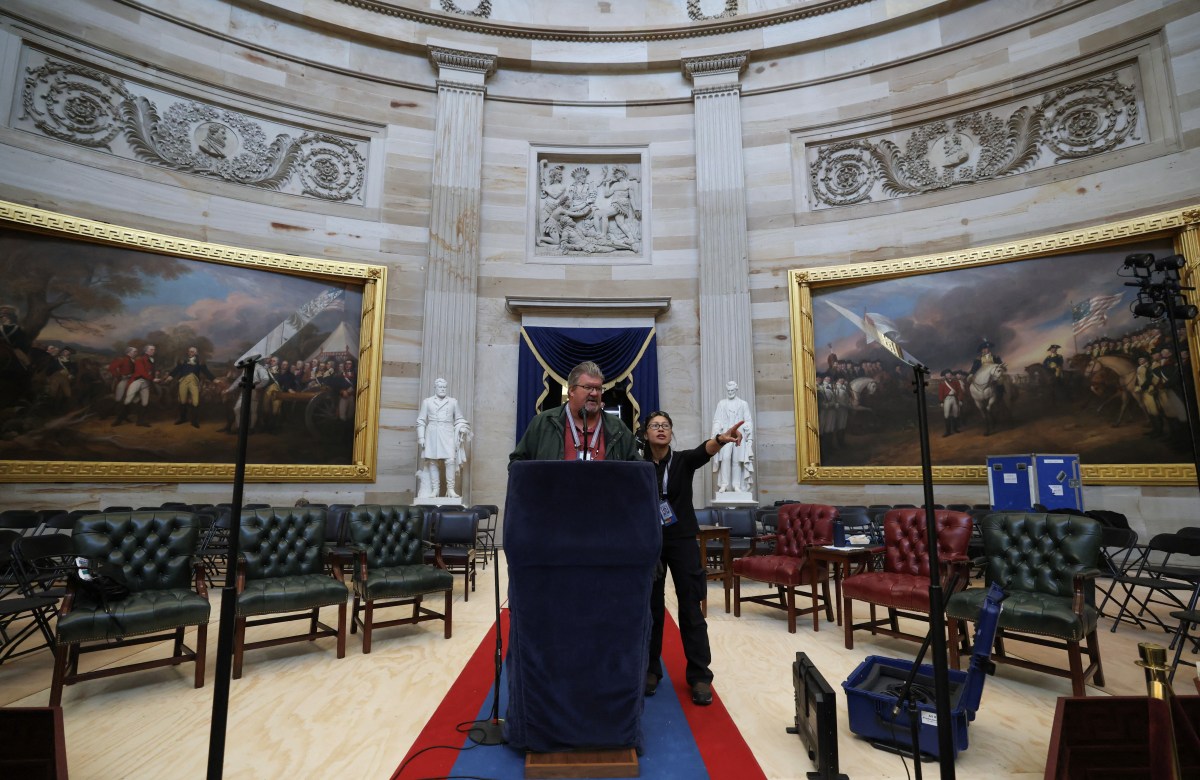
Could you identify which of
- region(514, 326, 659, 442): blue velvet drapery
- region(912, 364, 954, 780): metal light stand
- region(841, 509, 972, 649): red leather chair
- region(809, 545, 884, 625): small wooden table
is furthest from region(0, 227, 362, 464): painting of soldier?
region(912, 364, 954, 780): metal light stand

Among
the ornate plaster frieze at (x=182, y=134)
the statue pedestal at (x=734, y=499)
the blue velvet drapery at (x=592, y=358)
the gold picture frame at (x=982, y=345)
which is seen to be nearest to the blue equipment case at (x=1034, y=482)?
the gold picture frame at (x=982, y=345)

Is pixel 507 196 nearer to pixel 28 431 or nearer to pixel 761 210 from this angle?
pixel 761 210

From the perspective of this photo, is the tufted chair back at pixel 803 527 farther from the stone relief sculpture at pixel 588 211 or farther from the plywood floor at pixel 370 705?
the stone relief sculpture at pixel 588 211

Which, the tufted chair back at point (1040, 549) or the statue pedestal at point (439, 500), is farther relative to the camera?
the statue pedestal at point (439, 500)

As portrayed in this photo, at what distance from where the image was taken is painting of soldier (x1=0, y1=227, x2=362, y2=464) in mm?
8289

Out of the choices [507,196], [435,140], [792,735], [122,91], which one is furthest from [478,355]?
[792,735]

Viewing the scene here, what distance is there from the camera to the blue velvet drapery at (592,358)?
10.9m

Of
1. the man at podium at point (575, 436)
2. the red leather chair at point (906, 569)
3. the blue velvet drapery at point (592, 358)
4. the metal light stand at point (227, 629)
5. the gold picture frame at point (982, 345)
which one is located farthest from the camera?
the blue velvet drapery at point (592, 358)

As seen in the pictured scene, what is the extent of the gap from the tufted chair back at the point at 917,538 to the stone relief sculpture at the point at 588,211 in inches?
309

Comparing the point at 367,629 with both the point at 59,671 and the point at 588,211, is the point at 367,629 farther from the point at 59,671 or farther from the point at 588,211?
the point at 588,211

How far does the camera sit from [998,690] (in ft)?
12.0

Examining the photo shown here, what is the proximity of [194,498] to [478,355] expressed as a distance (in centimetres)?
503

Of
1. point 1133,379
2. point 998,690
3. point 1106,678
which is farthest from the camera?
point 1133,379

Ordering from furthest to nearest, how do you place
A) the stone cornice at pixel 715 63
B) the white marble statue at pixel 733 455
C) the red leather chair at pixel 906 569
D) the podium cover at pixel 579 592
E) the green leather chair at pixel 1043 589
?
the stone cornice at pixel 715 63 → the white marble statue at pixel 733 455 → the red leather chair at pixel 906 569 → the green leather chair at pixel 1043 589 → the podium cover at pixel 579 592
